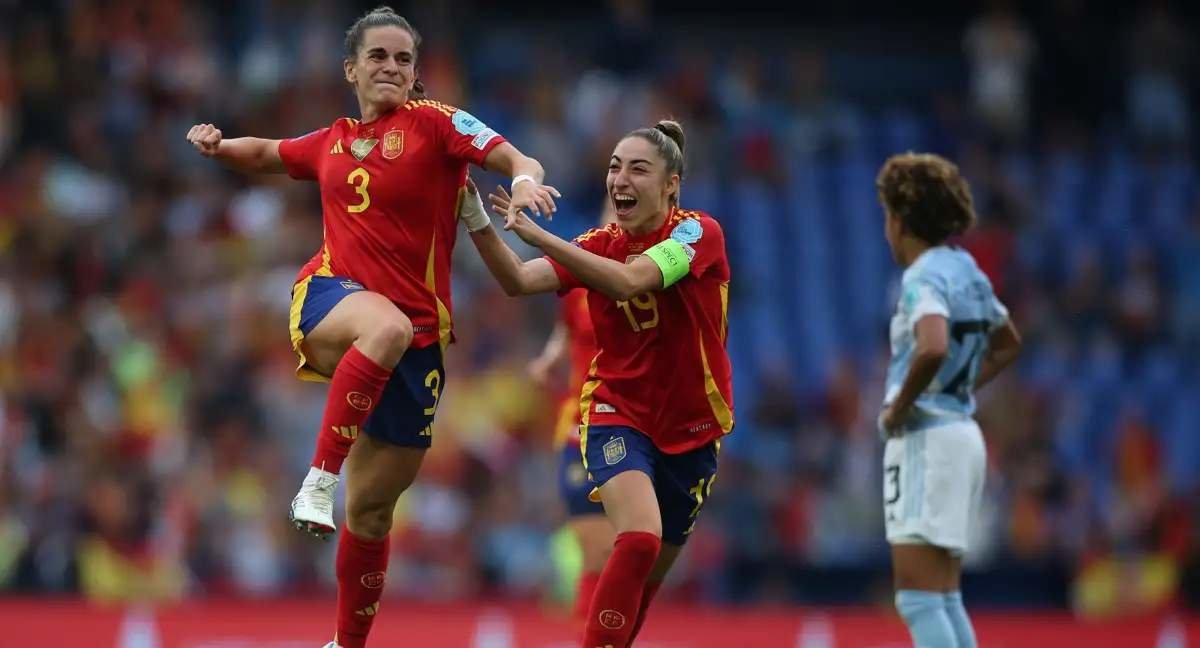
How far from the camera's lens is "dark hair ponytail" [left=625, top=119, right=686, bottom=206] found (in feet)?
22.4

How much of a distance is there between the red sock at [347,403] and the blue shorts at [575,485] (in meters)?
1.72

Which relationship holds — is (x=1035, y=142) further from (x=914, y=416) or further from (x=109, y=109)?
Result: (x=914, y=416)

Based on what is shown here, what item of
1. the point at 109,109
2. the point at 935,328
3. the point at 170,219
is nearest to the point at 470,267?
the point at 170,219

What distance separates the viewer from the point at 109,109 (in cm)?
1422

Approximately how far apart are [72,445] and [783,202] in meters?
6.81

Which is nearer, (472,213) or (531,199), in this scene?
(531,199)

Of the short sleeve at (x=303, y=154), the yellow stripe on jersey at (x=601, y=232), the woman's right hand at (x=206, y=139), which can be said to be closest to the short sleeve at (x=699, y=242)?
the yellow stripe on jersey at (x=601, y=232)

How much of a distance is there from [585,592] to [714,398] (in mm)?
1499

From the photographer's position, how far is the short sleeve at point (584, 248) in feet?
22.3

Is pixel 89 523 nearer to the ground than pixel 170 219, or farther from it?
nearer to the ground

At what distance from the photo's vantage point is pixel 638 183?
677 centimetres

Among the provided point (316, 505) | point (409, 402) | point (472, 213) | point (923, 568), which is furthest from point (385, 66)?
point (923, 568)

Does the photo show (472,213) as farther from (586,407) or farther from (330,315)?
(586,407)


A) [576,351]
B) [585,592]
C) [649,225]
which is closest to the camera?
[649,225]
